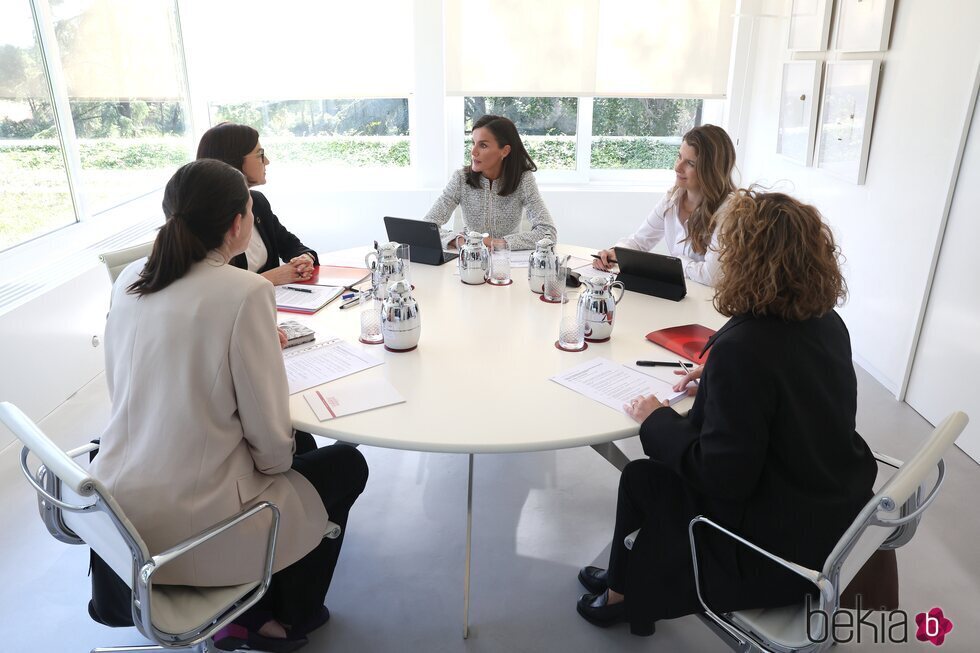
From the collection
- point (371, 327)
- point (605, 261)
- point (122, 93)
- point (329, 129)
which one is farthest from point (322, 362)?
point (329, 129)

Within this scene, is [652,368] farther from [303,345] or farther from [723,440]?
[303,345]

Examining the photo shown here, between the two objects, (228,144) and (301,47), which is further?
(301,47)

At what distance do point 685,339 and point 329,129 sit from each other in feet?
12.5

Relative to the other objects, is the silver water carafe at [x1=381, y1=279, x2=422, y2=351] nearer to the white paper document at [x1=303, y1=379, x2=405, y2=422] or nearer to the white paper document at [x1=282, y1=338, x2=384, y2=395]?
the white paper document at [x1=282, y1=338, x2=384, y2=395]

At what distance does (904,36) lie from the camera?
3.29 m

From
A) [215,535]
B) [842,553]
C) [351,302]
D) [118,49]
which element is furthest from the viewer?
[118,49]

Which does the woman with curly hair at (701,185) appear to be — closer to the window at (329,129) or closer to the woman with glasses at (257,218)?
the woman with glasses at (257,218)

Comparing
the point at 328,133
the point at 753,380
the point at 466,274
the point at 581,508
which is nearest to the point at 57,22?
the point at 328,133

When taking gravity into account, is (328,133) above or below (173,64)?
below

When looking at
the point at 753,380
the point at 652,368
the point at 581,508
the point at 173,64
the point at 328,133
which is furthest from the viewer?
the point at 328,133

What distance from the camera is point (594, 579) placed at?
2117 mm

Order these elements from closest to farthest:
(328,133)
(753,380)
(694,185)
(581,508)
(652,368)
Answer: (753,380)
(652,368)
(581,508)
(694,185)
(328,133)

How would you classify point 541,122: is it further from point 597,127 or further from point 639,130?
point 639,130

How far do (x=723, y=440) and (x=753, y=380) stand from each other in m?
0.14
